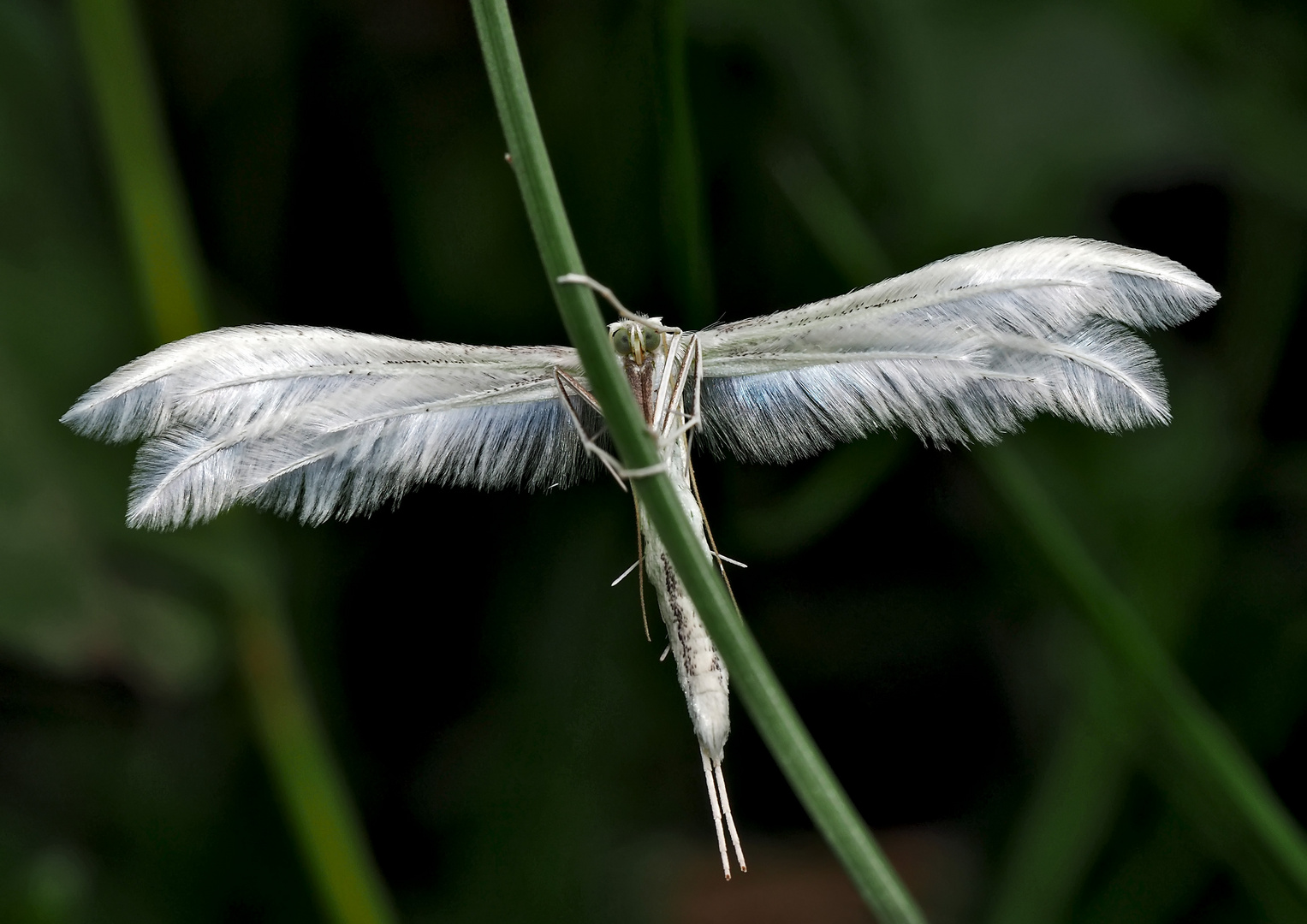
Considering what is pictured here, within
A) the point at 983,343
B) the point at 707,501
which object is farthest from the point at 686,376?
the point at 707,501

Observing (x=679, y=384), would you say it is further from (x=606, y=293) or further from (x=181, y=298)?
(x=181, y=298)

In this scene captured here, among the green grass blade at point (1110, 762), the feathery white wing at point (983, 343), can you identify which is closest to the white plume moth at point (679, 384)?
the feathery white wing at point (983, 343)

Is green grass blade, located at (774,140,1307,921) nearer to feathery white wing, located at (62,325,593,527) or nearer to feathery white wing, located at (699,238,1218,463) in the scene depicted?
feathery white wing, located at (699,238,1218,463)

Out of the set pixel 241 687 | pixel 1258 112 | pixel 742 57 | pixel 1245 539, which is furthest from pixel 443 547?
pixel 1258 112

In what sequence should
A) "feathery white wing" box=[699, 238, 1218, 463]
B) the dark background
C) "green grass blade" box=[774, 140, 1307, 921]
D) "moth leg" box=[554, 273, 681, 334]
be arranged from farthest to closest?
the dark background < "green grass blade" box=[774, 140, 1307, 921] < "feathery white wing" box=[699, 238, 1218, 463] < "moth leg" box=[554, 273, 681, 334]

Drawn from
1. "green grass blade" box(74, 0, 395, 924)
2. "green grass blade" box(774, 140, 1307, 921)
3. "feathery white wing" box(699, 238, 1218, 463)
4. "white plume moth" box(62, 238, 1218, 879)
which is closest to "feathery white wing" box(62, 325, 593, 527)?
"white plume moth" box(62, 238, 1218, 879)

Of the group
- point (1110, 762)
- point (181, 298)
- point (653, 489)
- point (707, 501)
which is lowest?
point (1110, 762)

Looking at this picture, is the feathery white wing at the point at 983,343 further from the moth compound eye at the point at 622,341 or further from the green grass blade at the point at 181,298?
the green grass blade at the point at 181,298
